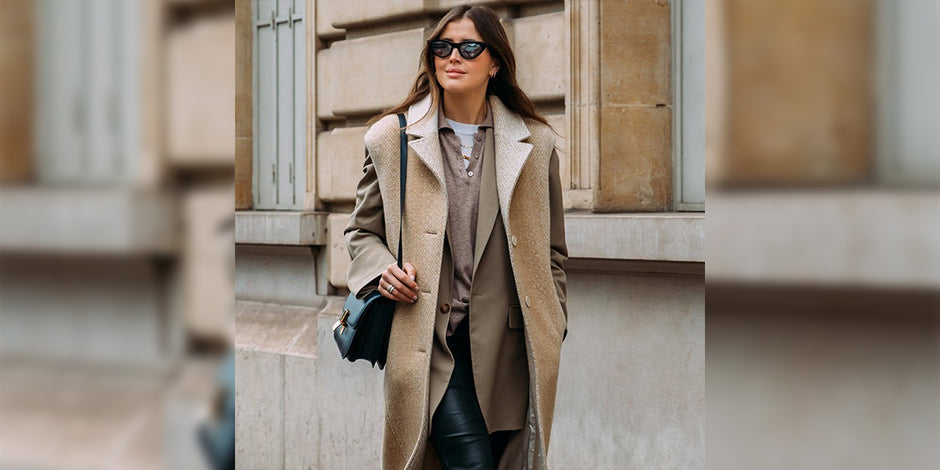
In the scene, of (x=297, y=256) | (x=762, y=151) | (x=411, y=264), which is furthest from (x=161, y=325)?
(x=297, y=256)

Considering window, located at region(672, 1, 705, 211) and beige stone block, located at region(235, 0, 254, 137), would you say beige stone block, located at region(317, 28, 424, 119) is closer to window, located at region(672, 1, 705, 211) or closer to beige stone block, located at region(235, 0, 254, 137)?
beige stone block, located at region(235, 0, 254, 137)

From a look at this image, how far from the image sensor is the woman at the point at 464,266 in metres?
3.33

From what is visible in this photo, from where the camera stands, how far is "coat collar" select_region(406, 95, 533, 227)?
3.37m

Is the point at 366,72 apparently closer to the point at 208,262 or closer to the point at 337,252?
the point at 337,252

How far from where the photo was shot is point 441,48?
3.39 m

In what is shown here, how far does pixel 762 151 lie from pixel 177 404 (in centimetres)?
41

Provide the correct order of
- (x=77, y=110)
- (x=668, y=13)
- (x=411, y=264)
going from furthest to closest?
(x=668, y=13)
(x=411, y=264)
(x=77, y=110)

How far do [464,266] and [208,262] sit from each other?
8.80ft

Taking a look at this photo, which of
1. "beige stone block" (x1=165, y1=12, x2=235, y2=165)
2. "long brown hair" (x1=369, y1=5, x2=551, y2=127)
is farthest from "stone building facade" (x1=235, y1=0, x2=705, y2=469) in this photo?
"beige stone block" (x1=165, y1=12, x2=235, y2=165)

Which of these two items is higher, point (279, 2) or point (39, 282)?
point (279, 2)

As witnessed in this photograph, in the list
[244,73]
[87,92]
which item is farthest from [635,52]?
[87,92]

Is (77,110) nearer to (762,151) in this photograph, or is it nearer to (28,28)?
(28,28)

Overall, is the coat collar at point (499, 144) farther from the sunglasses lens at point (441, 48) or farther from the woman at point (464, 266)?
the sunglasses lens at point (441, 48)

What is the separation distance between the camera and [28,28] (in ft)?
2.28
